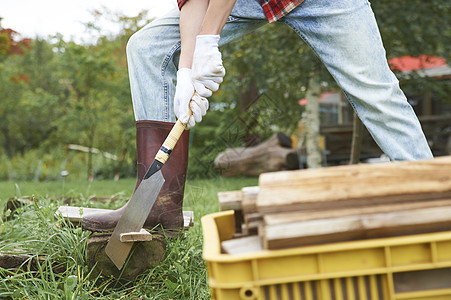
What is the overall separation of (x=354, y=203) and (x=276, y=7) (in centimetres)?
114

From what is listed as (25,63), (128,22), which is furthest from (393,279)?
(25,63)

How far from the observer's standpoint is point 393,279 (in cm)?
96

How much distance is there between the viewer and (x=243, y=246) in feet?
3.32

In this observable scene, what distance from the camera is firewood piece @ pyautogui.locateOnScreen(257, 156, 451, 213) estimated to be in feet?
3.10

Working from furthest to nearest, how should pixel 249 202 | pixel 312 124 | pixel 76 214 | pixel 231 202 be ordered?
1. pixel 312 124
2. pixel 76 214
3. pixel 231 202
4. pixel 249 202

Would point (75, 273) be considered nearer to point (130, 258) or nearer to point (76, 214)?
point (130, 258)

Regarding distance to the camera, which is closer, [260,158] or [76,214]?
[76,214]

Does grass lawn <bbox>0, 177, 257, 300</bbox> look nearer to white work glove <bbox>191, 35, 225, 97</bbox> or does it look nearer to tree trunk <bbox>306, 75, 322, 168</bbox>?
white work glove <bbox>191, 35, 225, 97</bbox>

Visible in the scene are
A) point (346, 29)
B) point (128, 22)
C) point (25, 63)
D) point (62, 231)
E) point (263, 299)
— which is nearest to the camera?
point (263, 299)

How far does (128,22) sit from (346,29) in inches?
290

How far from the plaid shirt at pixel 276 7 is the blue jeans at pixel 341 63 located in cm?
4

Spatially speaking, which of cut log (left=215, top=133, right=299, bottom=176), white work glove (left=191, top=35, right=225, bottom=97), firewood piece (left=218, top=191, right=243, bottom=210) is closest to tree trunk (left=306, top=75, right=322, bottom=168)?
cut log (left=215, top=133, right=299, bottom=176)

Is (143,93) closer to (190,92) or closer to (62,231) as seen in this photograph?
(190,92)

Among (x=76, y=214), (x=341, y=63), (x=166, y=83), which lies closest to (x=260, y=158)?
(x=76, y=214)
